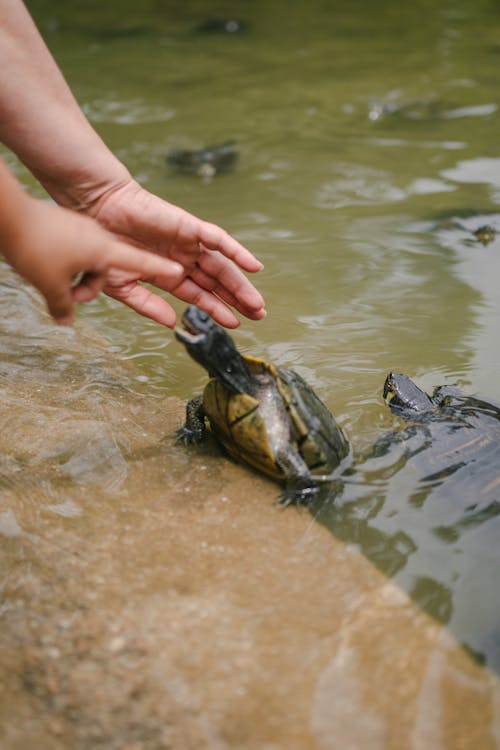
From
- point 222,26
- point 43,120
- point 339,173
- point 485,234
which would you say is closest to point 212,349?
point 43,120

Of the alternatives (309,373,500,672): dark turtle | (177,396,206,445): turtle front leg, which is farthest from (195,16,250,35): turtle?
(177,396,206,445): turtle front leg

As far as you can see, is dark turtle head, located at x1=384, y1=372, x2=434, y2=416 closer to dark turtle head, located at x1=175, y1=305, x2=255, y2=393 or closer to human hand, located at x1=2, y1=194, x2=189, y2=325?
dark turtle head, located at x1=175, y1=305, x2=255, y2=393

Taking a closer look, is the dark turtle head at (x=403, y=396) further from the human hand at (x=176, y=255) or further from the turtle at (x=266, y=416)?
the human hand at (x=176, y=255)

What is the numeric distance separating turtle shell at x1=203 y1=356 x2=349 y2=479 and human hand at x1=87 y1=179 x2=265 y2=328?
48 centimetres

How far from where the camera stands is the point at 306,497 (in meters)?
2.92

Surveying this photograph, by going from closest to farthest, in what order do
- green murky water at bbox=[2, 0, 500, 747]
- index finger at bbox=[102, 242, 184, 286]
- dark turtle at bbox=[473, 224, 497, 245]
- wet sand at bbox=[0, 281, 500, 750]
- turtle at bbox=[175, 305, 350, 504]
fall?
wet sand at bbox=[0, 281, 500, 750], index finger at bbox=[102, 242, 184, 286], turtle at bbox=[175, 305, 350, 504], green murky water at bbox=[2, 0, 500, 747], dark turtle at bbox=[473, 224, 497, 245]

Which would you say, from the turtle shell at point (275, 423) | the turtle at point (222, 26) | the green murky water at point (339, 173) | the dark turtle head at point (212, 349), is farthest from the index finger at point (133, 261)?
the turtle at point (222, 26)

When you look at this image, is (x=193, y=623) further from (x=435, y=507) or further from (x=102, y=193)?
(x=102, y=193)

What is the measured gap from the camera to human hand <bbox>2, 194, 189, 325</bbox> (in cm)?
227

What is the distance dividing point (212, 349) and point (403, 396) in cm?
105

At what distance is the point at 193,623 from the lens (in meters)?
2.25

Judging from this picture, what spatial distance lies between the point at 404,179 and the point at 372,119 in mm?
1643

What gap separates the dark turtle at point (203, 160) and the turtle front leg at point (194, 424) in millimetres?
3671

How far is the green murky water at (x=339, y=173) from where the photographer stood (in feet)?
13.1
